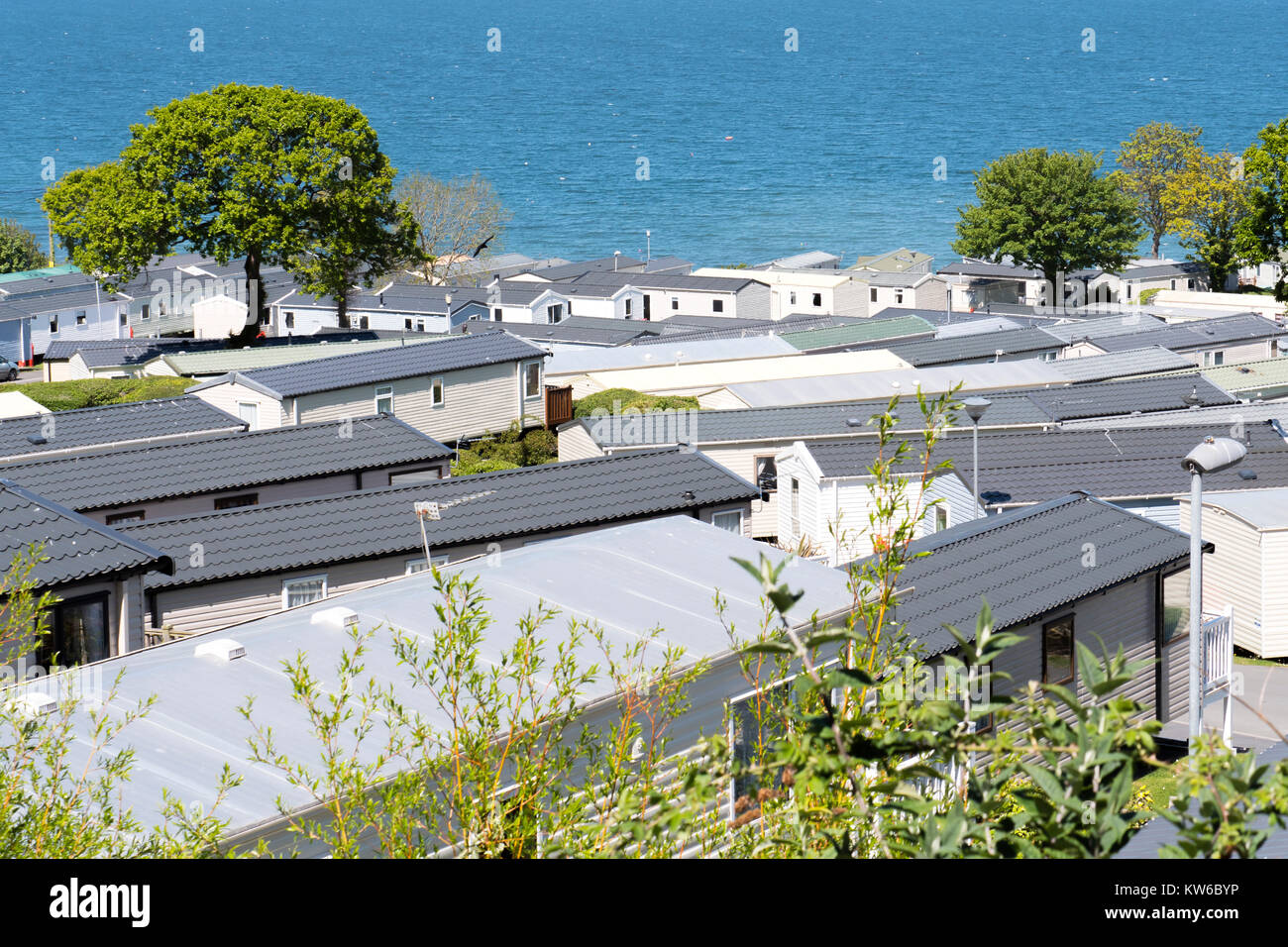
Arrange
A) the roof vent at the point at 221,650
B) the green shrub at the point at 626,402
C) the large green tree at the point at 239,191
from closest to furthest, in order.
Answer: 1. the roof vent at the point at 221,650
2. the green shrub at the point at 626,402
3. the large green tree at the point at 239,191

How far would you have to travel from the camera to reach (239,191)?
2306 inches

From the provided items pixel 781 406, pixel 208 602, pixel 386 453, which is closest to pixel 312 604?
pixel 208 602

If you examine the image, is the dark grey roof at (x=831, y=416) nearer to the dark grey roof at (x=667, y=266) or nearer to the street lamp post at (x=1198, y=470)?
the street lamp post at (x=1198, y=470)

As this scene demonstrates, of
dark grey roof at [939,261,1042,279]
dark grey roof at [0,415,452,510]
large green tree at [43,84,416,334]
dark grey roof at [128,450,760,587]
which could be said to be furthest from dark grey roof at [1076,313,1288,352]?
dark grey roof at [0,415,452,510]

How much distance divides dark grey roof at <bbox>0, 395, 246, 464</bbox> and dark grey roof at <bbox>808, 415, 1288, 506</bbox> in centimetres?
1488

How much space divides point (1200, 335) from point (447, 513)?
131 ft

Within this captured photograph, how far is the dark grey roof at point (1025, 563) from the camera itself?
808 inches

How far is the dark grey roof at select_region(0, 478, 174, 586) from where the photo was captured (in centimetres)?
1786

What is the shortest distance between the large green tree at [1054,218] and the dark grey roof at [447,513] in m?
62.0

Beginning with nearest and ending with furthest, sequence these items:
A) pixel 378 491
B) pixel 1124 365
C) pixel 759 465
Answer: pixel 378 491, pixel 759 465, pixel 1124 365

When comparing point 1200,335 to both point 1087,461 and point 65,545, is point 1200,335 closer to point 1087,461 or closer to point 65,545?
point 1087,461

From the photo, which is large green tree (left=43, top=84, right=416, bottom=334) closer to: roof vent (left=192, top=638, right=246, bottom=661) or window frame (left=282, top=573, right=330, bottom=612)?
window frame (left=282, top=573, right=330, bottom=612)

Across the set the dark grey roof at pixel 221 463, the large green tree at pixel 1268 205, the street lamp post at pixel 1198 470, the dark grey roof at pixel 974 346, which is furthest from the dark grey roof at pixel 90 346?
the street lamp post at pixel 1198 470

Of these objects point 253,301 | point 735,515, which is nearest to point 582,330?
point 253,301
